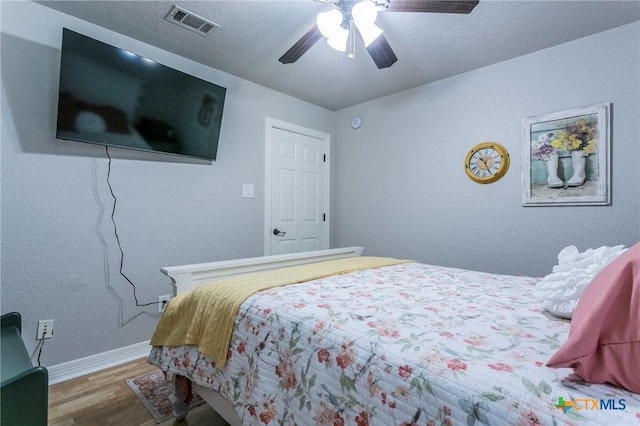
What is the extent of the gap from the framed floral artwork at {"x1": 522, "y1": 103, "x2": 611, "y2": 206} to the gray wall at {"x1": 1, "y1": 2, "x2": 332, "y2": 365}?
2660 millimetres

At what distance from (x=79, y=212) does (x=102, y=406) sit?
124 centimetres

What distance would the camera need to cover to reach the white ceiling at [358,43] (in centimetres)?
192

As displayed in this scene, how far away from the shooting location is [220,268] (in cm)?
169

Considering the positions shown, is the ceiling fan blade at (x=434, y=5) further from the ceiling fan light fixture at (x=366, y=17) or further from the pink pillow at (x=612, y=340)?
the pink pillow at (x=612, y=340)

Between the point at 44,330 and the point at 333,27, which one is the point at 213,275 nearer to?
the point at 44,330

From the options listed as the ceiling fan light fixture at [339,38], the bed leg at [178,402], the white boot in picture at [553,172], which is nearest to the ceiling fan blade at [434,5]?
the ceiling fan light fixture at [339,38]

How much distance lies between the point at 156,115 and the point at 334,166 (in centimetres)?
214

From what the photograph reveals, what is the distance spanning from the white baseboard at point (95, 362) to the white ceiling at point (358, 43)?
7.71 ft

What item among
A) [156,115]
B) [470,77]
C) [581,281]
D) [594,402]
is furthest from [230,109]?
[594,402]

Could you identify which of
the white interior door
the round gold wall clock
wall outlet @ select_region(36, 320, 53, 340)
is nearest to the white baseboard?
wall outlet @ select_region(36, 320, 53, 340)

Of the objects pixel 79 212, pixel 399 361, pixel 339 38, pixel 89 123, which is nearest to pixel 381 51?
pixel 339 38

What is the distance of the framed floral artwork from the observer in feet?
7.03

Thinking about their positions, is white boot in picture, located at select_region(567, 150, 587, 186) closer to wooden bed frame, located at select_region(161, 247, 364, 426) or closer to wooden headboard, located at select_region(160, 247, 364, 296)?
wooden headboard, located at select_region(160, 247, 364, 296)

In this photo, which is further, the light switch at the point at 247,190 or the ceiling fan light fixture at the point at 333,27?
the light switch at the point at 247,190
